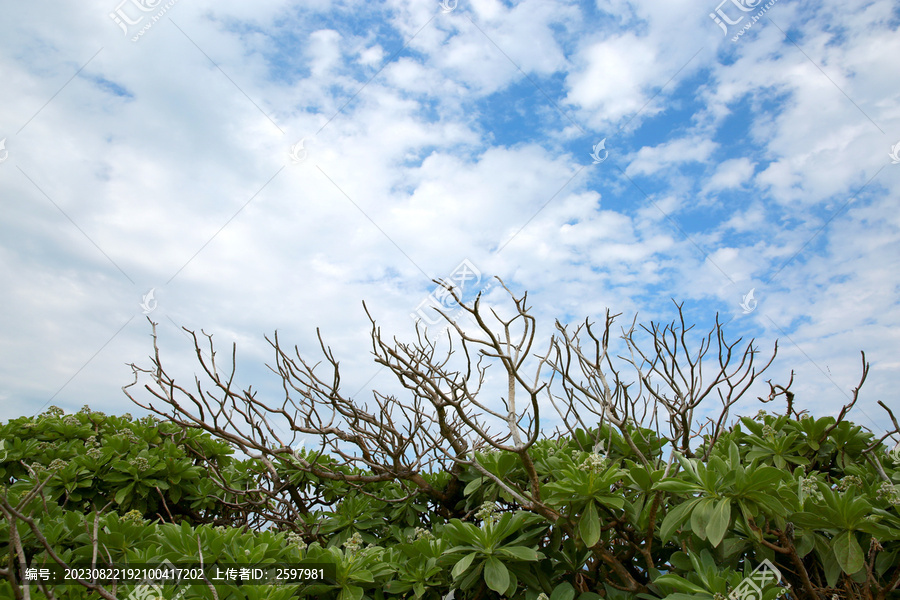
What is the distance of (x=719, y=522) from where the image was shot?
4.74 feet

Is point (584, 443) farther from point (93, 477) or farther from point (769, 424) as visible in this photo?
point (93, 477)

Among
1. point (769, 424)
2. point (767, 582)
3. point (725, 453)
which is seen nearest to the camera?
point (767, 582)

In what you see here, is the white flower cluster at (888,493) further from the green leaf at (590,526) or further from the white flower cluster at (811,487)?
the green leaf at (590,526)

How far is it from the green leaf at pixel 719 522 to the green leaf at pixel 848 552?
446 mm

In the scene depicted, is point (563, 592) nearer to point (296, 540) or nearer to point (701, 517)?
point (701, 517)

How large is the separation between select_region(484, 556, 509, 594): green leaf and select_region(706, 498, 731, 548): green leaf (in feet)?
2.03

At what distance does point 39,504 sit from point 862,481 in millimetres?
3539

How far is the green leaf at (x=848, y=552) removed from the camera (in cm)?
154

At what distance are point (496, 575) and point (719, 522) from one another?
2.26ft

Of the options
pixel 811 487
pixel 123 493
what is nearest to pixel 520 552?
pixel 811 487

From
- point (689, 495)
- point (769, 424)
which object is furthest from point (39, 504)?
point (769, 424)

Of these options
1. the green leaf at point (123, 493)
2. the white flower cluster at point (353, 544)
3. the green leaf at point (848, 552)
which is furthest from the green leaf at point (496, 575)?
the green leaf at point (123, 493)

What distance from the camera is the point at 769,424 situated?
2.53 m

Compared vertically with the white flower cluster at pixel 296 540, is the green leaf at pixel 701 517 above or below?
below
